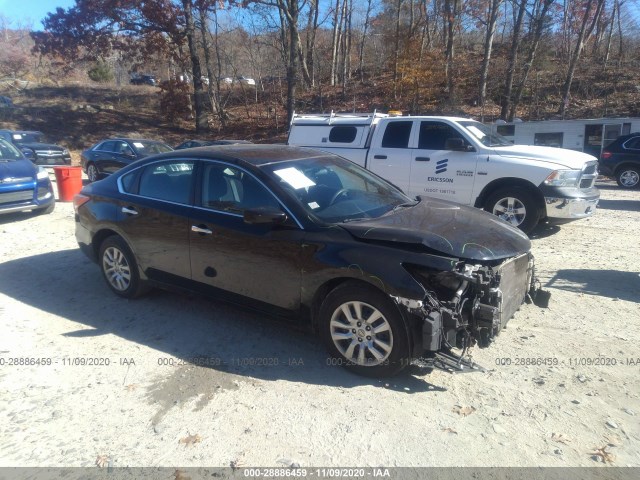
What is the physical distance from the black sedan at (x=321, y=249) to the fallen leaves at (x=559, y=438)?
0.76 metres

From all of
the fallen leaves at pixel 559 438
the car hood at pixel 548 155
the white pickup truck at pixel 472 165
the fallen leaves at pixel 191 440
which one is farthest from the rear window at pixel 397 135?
the fallen leaves at pixel 191 440

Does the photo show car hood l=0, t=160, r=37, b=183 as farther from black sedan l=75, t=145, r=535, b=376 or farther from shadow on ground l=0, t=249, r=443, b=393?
black sedan l=75, t=145, r=535, b=376

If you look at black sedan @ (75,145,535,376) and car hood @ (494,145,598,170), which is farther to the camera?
car hood @ (494,145,598,170)

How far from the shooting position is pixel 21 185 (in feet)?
29.1

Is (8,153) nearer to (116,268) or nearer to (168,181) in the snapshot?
(116,268)

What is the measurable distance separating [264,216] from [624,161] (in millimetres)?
13986

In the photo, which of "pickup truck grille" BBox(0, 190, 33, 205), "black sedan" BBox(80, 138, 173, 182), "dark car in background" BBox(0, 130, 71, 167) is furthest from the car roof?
"dark car in background" BBox(0, 130, 71, 167)

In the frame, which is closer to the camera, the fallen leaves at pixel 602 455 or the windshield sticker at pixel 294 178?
the fallen leaves at pixel 602 455

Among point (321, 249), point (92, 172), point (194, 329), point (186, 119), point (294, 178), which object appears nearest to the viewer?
point (321, 249)

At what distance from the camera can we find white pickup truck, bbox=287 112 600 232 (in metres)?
7.47

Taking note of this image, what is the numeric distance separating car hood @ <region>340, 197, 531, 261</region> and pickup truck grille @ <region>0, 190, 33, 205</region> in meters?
7.47

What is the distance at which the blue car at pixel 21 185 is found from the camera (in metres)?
8.65

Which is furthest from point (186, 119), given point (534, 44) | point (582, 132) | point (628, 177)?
point (628, 177)

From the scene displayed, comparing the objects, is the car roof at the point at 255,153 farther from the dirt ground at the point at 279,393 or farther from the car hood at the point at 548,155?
the car hood at the point at 548,155
